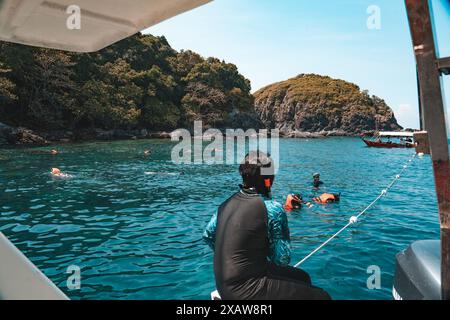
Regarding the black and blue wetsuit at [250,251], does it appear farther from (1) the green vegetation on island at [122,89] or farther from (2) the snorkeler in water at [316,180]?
(1) the green vegetation on island at [122,89]

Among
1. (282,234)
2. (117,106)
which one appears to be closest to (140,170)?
(282,234)

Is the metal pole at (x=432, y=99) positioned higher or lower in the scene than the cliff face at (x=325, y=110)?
lower

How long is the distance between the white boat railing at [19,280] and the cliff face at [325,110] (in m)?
119

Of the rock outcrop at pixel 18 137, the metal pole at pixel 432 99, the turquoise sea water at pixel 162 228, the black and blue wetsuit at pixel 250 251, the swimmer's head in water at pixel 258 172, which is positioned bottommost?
the turquoise sea water at pixel 162 228

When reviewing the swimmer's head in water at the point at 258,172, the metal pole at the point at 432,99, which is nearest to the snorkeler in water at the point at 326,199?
the swimmer's head in water at the point at 258,172

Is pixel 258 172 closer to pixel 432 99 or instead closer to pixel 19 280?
pixel 432 99

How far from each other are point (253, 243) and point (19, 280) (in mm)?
1763

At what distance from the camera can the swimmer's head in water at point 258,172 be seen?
10.4 ft

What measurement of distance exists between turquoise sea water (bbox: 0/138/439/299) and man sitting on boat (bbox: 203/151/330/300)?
3.18 meters

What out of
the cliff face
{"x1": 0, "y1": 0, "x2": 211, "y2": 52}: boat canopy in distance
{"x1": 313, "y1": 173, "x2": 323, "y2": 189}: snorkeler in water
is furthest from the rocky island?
{"x1": 0, "y1": 0, "x2": 211, "y2": 52}: boat canopy in distance

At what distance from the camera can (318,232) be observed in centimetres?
1006

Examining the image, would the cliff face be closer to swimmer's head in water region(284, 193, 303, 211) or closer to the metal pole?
swimmer's head in water region(284, 193, 303, 211)

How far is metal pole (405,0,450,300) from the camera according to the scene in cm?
212
